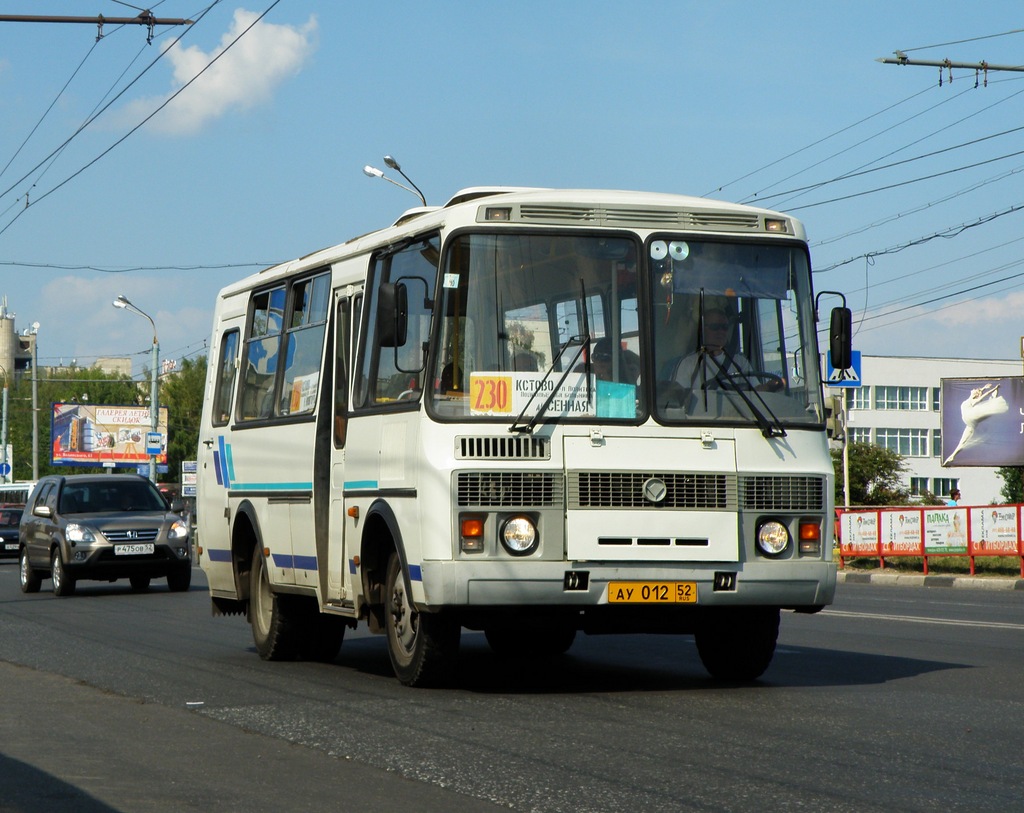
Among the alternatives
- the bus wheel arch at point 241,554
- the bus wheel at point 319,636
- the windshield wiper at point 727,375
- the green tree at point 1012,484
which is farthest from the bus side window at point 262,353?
the green tree at point 1012,484

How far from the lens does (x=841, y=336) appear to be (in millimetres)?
10797

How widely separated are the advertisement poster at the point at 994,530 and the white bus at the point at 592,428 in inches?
751

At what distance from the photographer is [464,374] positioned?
10.1m

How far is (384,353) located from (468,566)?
1877mm

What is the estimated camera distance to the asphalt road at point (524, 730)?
6750 mm

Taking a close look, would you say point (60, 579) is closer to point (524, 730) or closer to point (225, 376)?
point (225, 376)

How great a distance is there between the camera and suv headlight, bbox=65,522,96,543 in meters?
24.4

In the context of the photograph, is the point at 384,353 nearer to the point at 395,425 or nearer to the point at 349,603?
the point at 395,425

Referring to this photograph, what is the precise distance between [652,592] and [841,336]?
7.20 feet

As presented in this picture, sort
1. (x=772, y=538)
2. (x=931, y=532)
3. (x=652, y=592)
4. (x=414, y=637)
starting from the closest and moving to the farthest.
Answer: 1. (x=652, y=592)
2. (x=772, y=538)
3. (x=414, y=637)
4. (x=931, y=532)

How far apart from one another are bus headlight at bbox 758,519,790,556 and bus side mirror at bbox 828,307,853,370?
3.95ft

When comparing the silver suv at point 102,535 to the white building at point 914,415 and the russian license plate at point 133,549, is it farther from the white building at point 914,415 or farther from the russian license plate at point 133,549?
the white building at point 914,415

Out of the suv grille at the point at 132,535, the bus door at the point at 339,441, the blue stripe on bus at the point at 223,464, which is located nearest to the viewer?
the bus door at the point at 339,441

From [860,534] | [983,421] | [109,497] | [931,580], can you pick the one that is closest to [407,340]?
[109,497]
